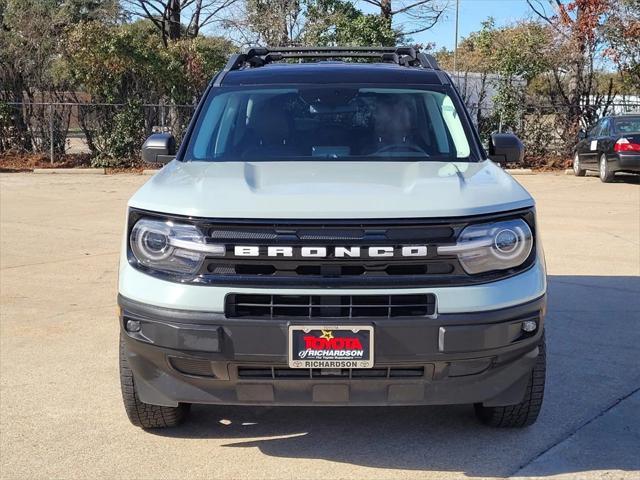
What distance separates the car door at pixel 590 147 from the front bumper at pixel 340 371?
16.0 m

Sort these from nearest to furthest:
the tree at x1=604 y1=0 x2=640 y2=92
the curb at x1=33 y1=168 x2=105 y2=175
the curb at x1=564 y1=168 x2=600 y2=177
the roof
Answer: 1. the roof
2. the curb at x1=564 y1=168 x2=600 y2=177
3. the curb at x1=33 y1=168 x2=105 y2=175
4. the tree at x1=604 y1=0 x2=640 y2=92

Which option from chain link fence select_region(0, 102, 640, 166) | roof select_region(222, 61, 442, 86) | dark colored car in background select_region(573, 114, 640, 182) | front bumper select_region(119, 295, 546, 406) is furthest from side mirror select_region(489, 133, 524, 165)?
chain link fence select_region(0, 102, 640, 166)

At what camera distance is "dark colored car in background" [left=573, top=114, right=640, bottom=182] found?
17.2 m

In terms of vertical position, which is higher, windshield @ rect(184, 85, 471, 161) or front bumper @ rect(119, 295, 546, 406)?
windshield @ rect(184, 85, 471, 161)

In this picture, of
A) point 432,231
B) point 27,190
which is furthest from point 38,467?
point 27,190

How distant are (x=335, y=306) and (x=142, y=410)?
1329 mm

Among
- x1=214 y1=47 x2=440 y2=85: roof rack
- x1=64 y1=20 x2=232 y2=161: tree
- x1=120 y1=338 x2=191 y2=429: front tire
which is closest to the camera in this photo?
x1=120 y1=338 x2=191 y2=429: front tire

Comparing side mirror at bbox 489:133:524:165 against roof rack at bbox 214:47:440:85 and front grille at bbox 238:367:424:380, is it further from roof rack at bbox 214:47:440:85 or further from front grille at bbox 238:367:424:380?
front grille at bbox 238:367:424:380

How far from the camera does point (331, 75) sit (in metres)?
5.36

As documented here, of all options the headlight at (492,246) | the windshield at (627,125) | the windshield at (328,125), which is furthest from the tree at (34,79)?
the headlight at (492,246)

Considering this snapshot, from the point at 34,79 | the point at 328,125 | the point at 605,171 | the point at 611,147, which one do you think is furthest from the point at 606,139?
the point at 34,79

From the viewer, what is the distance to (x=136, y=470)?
3926 millimetres

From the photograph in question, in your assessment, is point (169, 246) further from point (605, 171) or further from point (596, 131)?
point (596, 131)

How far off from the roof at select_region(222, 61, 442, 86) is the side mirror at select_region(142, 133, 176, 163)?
0.58 meters
